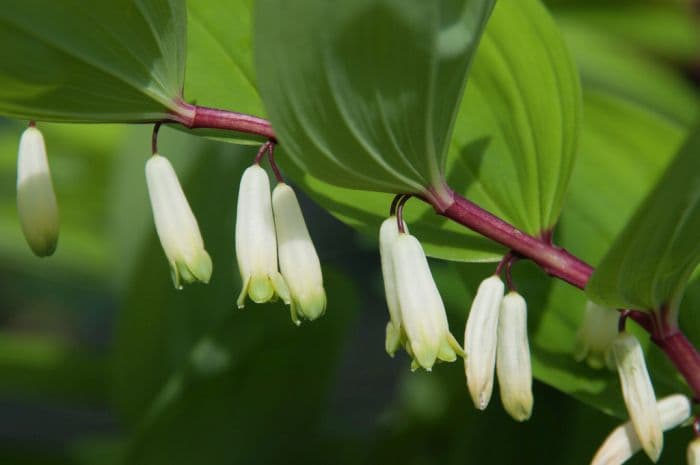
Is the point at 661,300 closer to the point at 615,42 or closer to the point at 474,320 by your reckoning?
the point at 474,320

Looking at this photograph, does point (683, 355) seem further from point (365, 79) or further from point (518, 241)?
point (365, 79)

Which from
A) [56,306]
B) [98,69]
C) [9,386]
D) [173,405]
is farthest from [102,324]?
[98,69]

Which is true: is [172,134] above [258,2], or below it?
below

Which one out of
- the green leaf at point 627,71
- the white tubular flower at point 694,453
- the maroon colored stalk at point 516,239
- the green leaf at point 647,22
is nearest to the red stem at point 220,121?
the maroon colored stalk at point 516,239

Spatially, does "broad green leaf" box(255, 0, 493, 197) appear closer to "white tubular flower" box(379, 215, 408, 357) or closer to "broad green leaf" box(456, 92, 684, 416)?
"white tubular flower" box(379, 215, 408, 357)

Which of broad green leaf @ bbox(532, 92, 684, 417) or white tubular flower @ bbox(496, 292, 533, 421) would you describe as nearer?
white tubular flower @ bbox(496, 292, 533, 421)

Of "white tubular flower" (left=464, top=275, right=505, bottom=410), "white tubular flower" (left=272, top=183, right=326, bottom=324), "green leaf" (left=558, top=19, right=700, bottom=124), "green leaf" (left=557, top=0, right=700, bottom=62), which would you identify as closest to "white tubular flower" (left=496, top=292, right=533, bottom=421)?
"white tubular flower" (left=464, top=275, right=505, bottom=410)
